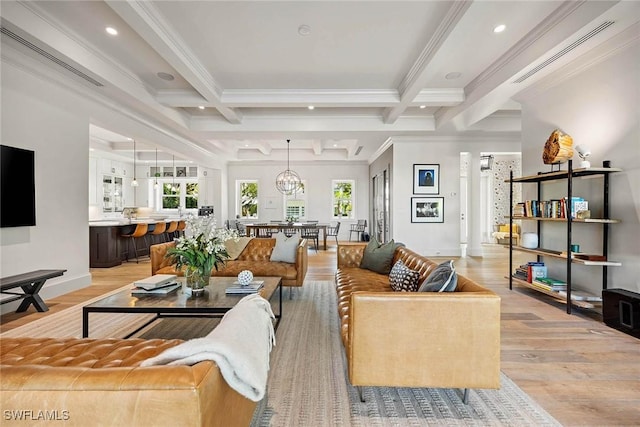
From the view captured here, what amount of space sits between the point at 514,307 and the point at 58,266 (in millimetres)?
6048

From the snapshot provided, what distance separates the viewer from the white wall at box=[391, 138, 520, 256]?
7691 mm

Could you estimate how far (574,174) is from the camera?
373cm

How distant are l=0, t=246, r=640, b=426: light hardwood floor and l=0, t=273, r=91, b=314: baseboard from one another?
0.11 meters

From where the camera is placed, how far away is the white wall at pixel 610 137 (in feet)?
10.9

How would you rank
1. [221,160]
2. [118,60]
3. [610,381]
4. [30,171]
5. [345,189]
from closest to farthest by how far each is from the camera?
[610,381] → [30,171] → [118,60] → [221,160] → [345,189]

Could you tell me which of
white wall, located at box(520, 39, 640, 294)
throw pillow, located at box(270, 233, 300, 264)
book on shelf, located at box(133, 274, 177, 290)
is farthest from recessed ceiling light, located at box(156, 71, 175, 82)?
white wall, located at box(520, 39, 640, 294)

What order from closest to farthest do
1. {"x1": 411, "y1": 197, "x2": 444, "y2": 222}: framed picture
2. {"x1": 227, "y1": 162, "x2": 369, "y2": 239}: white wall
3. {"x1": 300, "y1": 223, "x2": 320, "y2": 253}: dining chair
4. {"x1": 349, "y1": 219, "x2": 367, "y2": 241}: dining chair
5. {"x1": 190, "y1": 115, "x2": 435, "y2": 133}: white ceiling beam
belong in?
{"x1": 190, "y1": 115, "x2": 435, "y2": 133}: white ceiling beam → {"x1": 411, "y1": 197, "x2": 444, "y2": 222}: framed picture → {"x1": 300, "y1": 223, "x2": 320, "y2": 253}: dining chair → {"x1": 349, "y1": 219, "x2": 367, "y2": 241}: dining chair → {"x1": 227, "y1": 162, "x2": 369, "y2": 239}: white wall

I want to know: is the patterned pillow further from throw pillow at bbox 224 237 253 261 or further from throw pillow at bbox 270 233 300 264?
throw pillow at bbox 224 237 253 261

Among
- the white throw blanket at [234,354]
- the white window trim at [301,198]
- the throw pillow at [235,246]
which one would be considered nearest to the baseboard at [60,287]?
the throw pillow at [235,246]

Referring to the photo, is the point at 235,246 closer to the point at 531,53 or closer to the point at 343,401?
the point at 343,401

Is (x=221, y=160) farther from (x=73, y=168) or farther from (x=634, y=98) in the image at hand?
(x=634, y=98)

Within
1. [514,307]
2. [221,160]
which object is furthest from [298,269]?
[221,160]

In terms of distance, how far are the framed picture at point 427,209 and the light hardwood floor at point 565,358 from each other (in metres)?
3.14

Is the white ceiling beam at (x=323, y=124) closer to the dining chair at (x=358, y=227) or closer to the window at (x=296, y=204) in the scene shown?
the dining chair at (x=358, y=227)
